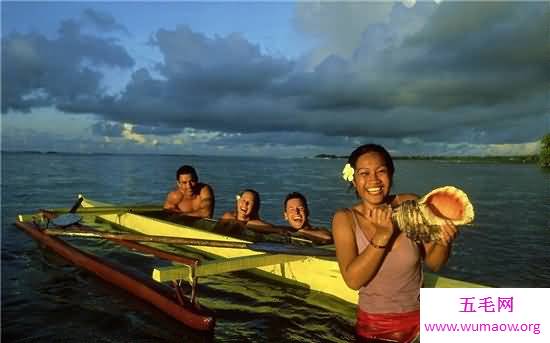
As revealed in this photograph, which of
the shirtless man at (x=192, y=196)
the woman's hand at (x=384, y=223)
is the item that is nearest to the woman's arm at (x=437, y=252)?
the woman's hand at (x=384, y=223)

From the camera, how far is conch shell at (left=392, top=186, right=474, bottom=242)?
2.48 metres

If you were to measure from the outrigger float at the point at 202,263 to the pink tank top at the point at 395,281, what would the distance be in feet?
6.02

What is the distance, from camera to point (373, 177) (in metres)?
2.98

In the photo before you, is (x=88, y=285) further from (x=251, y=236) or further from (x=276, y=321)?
(x=276, y=321)

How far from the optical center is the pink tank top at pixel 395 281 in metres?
2.92

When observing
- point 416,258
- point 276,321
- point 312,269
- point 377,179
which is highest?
point 377,179

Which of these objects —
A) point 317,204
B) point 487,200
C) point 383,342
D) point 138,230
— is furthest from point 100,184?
point 383,342

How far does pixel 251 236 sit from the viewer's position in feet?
24.6

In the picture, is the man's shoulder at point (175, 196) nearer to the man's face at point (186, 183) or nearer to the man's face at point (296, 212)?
the man's face at point (186, 183)

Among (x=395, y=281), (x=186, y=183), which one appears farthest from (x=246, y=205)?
(x=395, y=281)

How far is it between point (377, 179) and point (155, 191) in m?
23.5

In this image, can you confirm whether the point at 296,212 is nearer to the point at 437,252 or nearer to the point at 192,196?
the point at 192,196

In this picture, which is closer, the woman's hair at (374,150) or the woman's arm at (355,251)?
the woman's arm at (355,251)

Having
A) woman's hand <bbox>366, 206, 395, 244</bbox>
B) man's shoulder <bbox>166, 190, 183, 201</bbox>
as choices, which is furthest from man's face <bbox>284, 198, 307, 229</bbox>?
woman's hand <bbox>366, 206, 395, 244</bbox>
